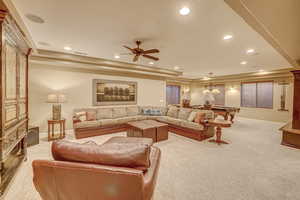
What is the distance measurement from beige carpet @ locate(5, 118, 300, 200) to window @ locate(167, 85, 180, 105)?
19.7 feet

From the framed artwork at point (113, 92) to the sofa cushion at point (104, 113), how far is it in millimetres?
596

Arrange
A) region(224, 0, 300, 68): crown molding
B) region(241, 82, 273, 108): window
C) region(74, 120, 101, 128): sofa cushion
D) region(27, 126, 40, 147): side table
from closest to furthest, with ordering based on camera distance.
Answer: region(224, 0, 300, 68): crown molding, region(27, 126, 40, 147): side table, region(74, 120, 101, 128): sofa cushion, region(241, 82, 273, 108): window

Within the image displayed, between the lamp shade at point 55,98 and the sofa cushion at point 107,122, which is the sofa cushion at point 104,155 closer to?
the sofa cushion at point 107,122

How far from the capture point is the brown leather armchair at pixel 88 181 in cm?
101

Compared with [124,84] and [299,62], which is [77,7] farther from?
[299,62]

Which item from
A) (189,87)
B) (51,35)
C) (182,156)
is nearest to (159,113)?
(182,156)

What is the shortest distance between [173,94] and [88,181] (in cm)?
905

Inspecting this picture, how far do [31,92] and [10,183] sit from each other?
3456 millimetres

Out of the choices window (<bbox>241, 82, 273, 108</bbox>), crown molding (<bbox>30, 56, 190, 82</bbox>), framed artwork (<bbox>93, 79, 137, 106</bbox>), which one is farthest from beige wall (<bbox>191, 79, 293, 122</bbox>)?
framed artwork (<bbox>93, 79, 137, 106</bbox>)

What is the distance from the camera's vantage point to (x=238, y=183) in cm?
207

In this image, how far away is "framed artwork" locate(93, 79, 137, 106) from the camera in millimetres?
5523

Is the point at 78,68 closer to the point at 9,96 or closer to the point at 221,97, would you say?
the point at 9,96

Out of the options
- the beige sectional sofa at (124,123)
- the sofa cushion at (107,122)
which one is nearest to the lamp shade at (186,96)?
the beige sectional sofa at (124,123)

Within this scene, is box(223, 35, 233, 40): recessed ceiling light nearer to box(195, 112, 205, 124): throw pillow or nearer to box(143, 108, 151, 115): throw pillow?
box(195, 112, 205, 124): throw pillow
